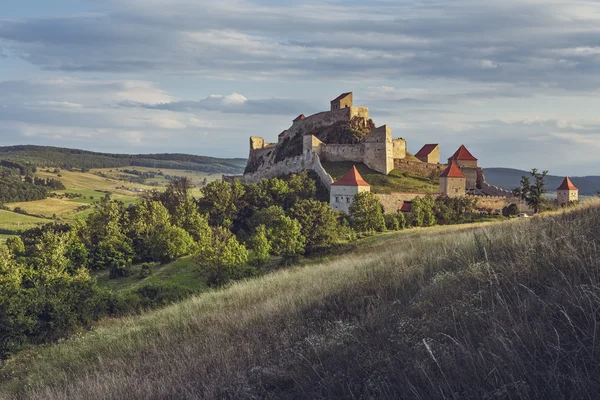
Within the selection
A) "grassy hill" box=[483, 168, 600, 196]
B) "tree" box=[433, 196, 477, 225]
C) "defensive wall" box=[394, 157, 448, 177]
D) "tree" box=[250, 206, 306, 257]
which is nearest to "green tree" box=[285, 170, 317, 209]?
"defensive wall" box=[394, 157, 448, 177]

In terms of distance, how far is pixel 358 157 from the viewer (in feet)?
206

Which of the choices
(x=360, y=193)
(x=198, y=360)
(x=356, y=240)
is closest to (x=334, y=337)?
(x=198, y=360)

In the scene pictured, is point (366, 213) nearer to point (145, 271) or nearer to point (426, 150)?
point (145, 271)

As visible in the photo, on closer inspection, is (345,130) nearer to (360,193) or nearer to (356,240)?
(360,193)

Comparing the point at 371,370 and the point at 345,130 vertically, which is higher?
the point at 345,130

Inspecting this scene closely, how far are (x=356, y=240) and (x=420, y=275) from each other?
102 ft

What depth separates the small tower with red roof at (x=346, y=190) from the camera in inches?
1999

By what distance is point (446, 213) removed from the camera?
48.2 meters

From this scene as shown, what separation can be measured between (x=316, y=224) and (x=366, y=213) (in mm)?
5866

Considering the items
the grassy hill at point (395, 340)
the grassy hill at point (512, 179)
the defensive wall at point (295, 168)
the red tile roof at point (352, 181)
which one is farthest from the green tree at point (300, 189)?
the grassy hill at point (512, 179)

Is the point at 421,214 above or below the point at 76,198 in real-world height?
above

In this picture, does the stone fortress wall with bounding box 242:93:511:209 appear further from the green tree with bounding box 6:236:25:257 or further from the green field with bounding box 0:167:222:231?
the green tree with bounding box 6:236:25:257

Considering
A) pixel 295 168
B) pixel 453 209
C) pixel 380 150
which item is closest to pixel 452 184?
pixel 453 209

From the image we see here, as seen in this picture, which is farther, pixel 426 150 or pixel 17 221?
pixel 17 221
